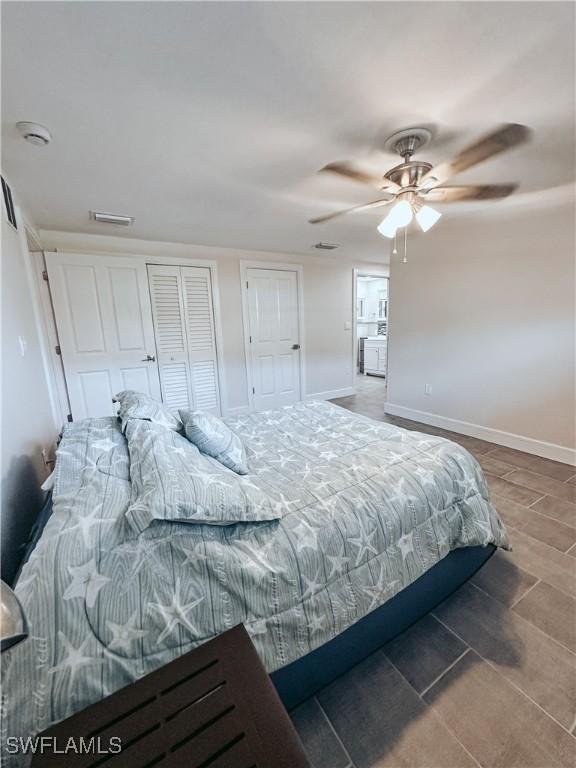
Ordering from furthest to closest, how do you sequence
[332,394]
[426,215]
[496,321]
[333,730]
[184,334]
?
[332,394] < [184,334] < [496,321] < [426,215] < [333,730]

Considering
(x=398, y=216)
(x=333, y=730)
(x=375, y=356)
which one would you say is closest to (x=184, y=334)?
(x=398, y=216)

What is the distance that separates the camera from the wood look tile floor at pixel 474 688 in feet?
3.26

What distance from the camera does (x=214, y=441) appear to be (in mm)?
1511

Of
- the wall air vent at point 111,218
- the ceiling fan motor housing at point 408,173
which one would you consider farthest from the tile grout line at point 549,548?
the wall air vent at point 111,218

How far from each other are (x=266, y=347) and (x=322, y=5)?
3516 millimetres

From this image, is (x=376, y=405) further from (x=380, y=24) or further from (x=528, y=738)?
(x=380, y=24)

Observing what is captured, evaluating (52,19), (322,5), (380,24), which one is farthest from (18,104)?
(380,24)

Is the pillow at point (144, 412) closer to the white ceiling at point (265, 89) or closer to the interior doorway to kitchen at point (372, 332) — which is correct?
the white ceiling at point (265, 89)

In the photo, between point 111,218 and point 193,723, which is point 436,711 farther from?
point 111,218

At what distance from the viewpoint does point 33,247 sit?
299cm

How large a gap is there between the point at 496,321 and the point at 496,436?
1.19m

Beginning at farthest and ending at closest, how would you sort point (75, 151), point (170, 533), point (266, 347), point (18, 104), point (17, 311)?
point (266, 347), point (17, 311), point (75, 151), point (18, 104), point (170, 533)

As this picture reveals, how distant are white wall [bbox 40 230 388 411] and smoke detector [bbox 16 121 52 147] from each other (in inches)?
72.4

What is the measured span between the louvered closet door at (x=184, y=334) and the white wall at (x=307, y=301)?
0.20m
